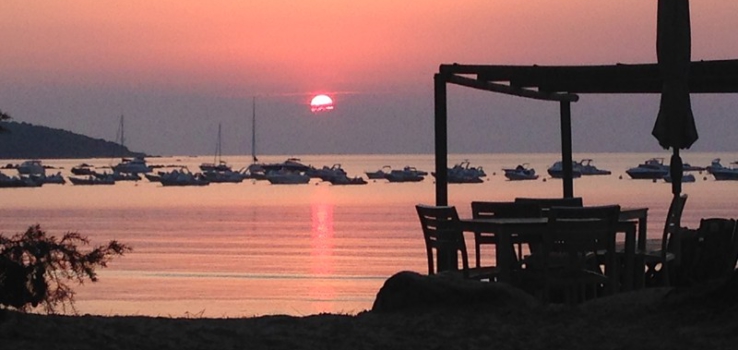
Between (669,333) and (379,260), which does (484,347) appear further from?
(379,260)

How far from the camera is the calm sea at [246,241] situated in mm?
22047

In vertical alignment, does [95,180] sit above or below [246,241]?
above

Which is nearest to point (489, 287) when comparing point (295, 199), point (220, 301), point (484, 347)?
point (484, 347)

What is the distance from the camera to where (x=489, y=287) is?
8.05 meters

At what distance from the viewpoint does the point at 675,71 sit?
984 cm

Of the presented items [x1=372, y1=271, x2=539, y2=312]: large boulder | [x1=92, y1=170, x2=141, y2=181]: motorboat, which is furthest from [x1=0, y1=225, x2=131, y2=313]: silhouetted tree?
[x1=92, y1=170, x2=141, y2=181]: motorboat

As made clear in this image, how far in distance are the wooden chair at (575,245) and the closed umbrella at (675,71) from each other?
4.10ft

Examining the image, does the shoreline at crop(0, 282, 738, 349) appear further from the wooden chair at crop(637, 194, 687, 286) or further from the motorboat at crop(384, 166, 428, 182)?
the motorboat at crop(384, 166, 428, 182)

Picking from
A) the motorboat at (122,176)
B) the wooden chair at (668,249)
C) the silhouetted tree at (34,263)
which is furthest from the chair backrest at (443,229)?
Answer: the motorboat at (122,176)

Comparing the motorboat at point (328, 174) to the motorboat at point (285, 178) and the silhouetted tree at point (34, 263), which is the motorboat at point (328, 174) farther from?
the silhouetted tree at point (34, 263)

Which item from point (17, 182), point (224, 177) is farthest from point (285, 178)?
point (17, 182)

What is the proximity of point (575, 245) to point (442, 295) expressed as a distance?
1.31 meters

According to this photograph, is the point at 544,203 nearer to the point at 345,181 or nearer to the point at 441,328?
the point at 441,328

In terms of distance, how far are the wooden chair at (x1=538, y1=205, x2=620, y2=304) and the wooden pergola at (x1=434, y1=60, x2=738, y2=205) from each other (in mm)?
2388
